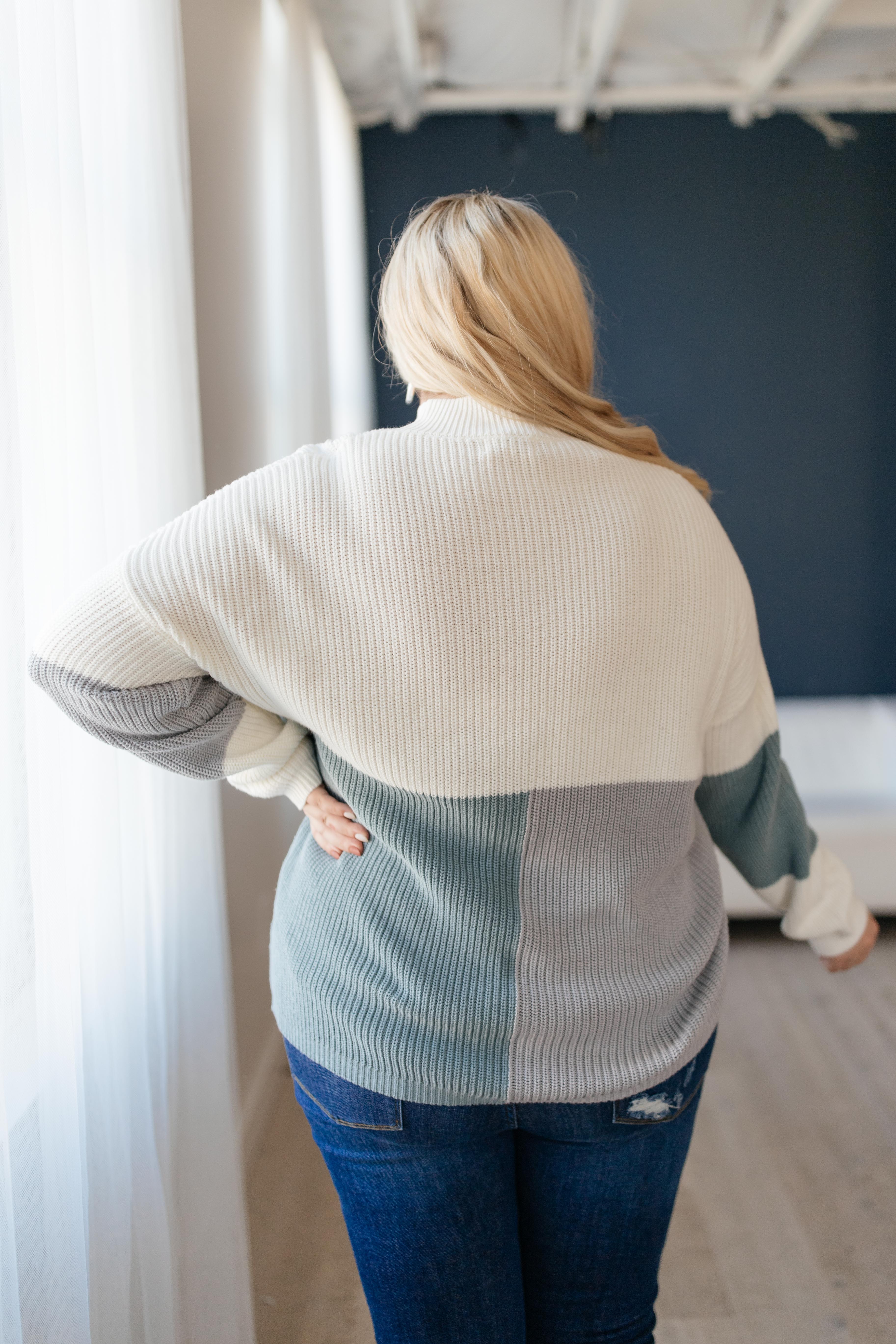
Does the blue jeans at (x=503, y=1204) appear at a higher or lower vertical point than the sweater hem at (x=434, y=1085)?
lower

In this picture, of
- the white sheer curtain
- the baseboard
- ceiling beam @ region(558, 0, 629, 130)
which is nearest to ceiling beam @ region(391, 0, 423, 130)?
ceiling beam @ region(558, 0, 629, 130)

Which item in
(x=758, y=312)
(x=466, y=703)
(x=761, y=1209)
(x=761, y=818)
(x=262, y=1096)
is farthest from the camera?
(x=758, y=312)

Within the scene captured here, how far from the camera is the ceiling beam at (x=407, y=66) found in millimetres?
2857

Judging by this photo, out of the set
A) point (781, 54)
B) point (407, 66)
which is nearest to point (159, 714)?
point (407, 66)

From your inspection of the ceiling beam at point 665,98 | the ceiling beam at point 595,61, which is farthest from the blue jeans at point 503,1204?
the ceiling beam at point 665,98

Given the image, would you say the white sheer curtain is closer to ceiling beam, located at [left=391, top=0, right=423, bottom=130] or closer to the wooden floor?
the wooden floor

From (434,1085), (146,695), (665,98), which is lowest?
(434,1085)

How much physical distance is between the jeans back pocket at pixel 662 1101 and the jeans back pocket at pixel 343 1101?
0.19 metres

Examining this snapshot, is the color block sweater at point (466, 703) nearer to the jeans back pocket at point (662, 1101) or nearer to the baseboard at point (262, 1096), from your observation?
the jeans back pocket at point (662, 1101)

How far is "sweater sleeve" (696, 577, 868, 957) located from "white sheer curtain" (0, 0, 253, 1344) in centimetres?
66

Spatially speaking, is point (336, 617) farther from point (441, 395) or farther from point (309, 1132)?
point (309, 1132)

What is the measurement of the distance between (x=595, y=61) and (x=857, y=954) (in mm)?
3194

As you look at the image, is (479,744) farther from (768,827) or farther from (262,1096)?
(262,1096)

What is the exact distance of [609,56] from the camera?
10.7 feet
